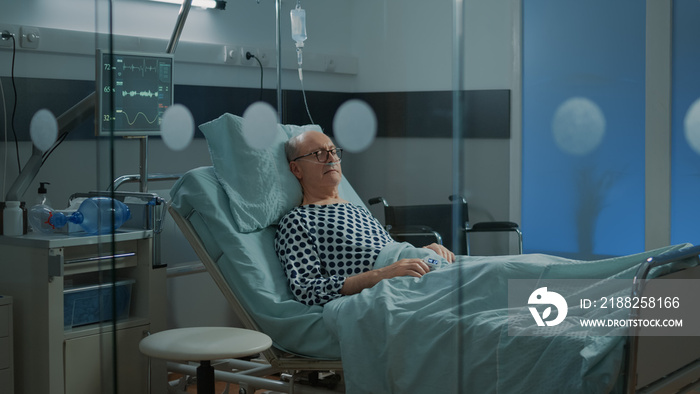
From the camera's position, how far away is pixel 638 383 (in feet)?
4.62

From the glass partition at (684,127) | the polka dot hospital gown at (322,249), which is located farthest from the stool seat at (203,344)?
the glass partition at (684,127)

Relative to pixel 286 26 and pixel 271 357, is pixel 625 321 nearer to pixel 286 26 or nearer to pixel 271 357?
pixel 271 357

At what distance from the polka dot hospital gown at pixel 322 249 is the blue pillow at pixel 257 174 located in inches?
2.3

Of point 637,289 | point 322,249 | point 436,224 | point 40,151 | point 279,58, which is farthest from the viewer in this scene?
point 279,58

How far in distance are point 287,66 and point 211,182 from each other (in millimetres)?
475

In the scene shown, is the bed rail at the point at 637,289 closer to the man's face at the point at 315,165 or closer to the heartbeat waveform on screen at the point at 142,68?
the man's face at the point at 315,165

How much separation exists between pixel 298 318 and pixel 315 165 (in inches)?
18.3

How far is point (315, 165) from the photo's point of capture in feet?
6.93

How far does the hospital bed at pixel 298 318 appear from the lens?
1.41m

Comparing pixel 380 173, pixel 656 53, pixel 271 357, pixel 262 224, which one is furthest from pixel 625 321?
pixel 262 224

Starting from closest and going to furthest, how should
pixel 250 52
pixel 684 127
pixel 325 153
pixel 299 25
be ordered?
1. pixel 684 127
2. pixel 325 153
3. pixel 299 25
4. pixel 250 52

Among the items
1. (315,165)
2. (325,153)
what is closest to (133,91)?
(325,153)

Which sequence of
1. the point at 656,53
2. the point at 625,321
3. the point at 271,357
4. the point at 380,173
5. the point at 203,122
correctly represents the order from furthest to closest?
the point at 203,122 < the point at 271,357 < the point at 656,53 < the point at 380,173 < the point at 625,321

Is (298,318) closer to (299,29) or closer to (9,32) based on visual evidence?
(299,29)
